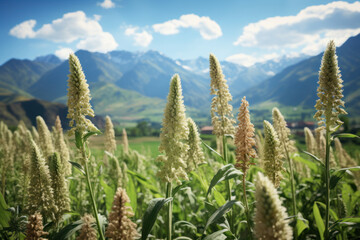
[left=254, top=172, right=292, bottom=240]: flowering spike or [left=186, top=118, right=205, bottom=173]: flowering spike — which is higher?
[left=186, top=118, right=205, bottom=173]: flowering spike

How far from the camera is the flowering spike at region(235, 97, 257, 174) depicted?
3258 millimetres

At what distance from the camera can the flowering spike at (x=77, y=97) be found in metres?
3.33

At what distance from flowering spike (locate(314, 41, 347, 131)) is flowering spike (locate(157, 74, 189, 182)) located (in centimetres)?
→ 241

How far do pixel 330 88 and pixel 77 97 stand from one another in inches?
164

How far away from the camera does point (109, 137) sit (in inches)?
342

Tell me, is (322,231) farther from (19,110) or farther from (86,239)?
(19,110)

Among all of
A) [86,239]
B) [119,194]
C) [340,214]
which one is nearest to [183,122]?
[119,194]

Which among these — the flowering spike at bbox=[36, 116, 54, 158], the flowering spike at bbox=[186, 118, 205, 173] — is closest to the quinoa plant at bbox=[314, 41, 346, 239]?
the flowering spike at bbox=[186, 118, 205, 173]

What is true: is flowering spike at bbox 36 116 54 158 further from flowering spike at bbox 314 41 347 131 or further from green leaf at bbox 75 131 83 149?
flowering spike at bbox 314 41 347 131

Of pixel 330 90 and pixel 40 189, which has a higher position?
pixel 330 90

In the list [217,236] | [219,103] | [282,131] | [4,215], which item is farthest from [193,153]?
[4,215]

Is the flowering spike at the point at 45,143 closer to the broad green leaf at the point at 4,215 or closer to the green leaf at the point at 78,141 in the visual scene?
the broad green leaf at the point at 4,215

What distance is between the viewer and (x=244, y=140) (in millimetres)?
3281

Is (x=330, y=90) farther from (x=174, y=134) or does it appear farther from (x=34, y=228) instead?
(x=34, y=228)
